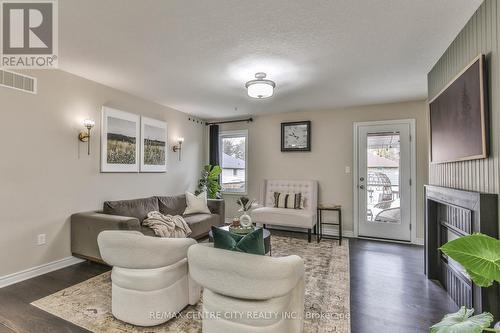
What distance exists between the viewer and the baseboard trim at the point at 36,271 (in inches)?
105

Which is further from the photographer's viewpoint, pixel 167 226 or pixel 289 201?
pixel 289 201

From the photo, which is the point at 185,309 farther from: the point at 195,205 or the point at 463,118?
the point at 463,118

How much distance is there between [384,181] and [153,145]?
13.6ft

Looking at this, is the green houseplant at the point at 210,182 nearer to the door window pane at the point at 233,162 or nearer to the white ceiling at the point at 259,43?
the door window pane at the point at 233,162

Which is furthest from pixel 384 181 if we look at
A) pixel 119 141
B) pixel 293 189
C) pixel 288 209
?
pixel 119 141

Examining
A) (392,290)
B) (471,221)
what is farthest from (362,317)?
(471,221)

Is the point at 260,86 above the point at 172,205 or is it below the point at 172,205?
above

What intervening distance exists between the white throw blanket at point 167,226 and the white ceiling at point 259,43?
1.92 metres

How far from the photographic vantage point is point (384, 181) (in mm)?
4512

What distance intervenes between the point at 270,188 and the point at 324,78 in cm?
255

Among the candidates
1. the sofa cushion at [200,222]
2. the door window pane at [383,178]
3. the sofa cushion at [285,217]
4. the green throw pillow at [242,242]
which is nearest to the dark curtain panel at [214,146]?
the sofa cushion at [200,222]

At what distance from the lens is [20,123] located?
2.77 meters

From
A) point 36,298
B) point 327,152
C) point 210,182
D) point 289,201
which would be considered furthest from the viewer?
point 210,182

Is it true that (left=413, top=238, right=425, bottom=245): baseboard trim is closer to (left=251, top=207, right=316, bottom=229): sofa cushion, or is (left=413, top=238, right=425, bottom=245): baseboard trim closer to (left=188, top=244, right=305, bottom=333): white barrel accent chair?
(left=251, top=207, right=316, bottom=229): sofa cushion
